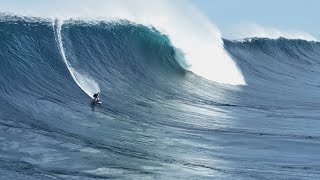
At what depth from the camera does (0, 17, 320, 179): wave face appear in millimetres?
11125

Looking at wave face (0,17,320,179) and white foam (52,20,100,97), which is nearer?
wave face (0,17,320,179)

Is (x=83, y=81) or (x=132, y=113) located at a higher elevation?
(x=83, y=81)

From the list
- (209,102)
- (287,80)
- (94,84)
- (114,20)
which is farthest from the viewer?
(287,80)

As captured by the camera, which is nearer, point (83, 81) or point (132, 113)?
point (132, 113)

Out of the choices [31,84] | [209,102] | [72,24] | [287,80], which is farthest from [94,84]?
[287,80]

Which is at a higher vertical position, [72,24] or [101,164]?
[72,24]

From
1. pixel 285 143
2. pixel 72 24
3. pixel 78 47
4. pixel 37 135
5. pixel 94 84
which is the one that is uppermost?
pixel 72 24

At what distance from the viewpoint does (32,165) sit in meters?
10.3

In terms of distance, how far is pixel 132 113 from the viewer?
622 inches

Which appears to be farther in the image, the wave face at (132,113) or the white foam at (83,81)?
the white foam at (83,81)

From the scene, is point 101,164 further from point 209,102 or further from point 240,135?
point 209,102

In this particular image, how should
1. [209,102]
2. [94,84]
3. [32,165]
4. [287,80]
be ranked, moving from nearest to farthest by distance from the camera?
[32,165]
[94,84]
[209,102]
[287,80]

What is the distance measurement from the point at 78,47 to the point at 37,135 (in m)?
8.47

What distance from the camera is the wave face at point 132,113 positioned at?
11.1 meters
